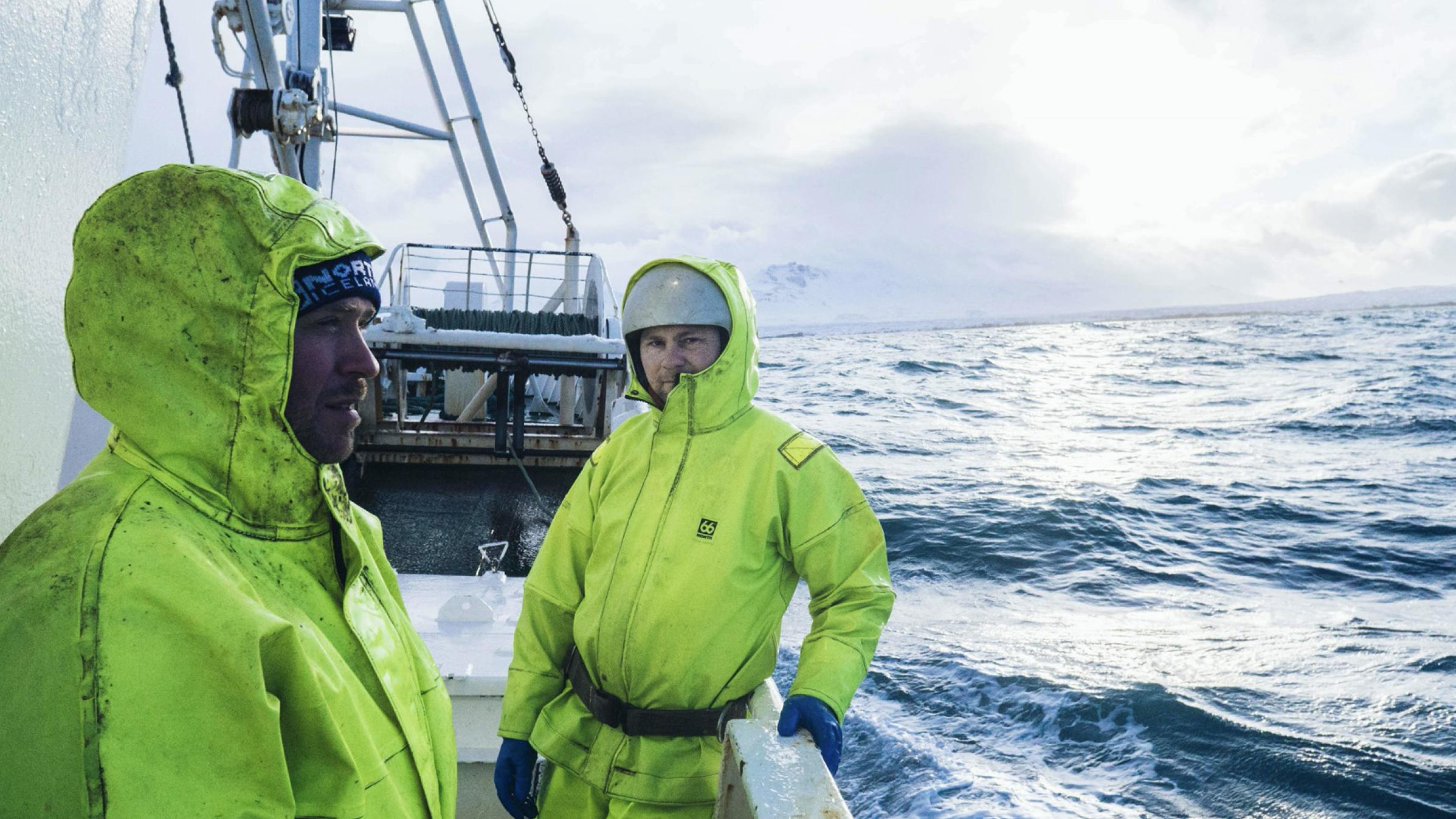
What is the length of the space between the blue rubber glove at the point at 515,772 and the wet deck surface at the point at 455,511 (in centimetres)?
383

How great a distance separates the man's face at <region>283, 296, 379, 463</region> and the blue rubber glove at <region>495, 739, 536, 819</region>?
1232 millimetres

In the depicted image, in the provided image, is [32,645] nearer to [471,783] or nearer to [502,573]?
[471,783]

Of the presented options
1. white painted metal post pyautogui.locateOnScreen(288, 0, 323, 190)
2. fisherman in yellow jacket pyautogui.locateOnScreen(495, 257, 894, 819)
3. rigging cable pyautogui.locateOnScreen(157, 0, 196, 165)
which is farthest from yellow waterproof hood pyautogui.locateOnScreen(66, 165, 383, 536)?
white painted metal post pyautogui.locateOnScreen(288, 0, 323, 190)

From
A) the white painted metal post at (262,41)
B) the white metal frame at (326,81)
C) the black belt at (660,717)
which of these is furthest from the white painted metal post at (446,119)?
the black belt at (660,717)

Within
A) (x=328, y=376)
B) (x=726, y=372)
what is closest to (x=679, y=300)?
(x=726, y=372)

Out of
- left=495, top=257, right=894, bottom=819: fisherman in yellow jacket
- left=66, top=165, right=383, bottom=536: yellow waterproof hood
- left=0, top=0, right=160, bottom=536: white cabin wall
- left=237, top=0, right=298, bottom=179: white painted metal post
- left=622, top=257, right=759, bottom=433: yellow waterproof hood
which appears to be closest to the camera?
left=66, top=165, right=383, bottom=536: yellow waterproof hood

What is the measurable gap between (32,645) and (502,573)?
2647 millimetres

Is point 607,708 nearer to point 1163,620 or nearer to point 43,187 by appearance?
point 43,187

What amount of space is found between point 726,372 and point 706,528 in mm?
390

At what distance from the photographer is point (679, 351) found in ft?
7.52

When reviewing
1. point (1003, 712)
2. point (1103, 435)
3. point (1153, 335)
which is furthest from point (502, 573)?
point (1153, 335)

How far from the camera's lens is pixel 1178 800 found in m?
4.97

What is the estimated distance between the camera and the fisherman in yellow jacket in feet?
6.72

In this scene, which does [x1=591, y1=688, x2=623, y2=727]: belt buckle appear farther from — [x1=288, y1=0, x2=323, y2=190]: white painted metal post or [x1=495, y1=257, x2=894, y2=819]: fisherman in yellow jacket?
[x1=288, y1=0, x2=323, y2=190]: white painted metal post
